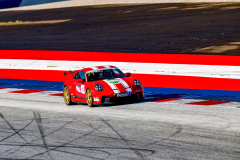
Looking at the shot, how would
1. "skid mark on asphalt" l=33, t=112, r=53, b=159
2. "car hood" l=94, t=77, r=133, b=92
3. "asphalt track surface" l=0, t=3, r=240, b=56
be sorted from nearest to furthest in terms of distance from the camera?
"skid mark on asphalt" l=33, t=112, r=53, b=159, "car hood" l=94, t=77, r=133, b=92, "asphalt track surface" l=0, t=3, r=240, b=56

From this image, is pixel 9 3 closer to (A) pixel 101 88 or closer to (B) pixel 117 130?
(A) pixel 101 88

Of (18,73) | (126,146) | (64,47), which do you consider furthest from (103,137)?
(64,47)

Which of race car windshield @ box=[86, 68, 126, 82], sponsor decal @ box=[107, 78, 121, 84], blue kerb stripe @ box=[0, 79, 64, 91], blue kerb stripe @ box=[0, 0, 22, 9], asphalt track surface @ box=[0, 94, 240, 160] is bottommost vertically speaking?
asphalt track surface @ box=[0, 94, 240, 160]

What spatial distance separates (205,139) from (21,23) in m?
40.0

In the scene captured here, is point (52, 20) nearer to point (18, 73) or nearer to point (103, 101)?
point (18, 73)

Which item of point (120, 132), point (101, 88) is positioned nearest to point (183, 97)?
point (101, 88)

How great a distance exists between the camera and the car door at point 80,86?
12766mm

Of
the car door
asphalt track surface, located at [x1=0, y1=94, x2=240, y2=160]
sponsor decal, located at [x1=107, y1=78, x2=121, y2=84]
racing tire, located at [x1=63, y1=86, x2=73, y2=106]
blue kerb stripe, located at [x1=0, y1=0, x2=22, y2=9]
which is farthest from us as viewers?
blue kerb stripe, located at [x1=0, y1=0, x2=22, y2=9]

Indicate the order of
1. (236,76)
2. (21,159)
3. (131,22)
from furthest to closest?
(131,22) → (236,76) → (21,159)

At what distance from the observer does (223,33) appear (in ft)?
88.7

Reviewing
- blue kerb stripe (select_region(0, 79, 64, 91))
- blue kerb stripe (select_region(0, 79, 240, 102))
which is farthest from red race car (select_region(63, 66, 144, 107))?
blue kerb stripe (select_region(0, 79, 64, 91))

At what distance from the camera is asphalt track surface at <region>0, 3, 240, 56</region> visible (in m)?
24.9

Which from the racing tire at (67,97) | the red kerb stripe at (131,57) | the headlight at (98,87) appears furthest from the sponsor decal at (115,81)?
the red kerb stripe at (131,57)

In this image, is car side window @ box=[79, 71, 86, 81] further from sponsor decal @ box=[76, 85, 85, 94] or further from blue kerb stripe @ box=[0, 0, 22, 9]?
blue kerb stripe @ box=[0, 0, 22, 9]
